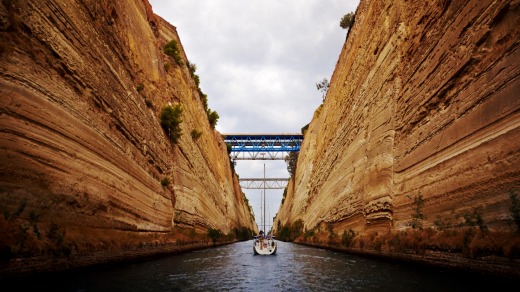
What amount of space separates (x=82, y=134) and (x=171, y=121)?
11398 millimetres

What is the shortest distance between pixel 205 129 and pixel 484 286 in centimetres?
3302

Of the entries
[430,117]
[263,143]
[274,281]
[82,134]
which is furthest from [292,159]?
[274,281]

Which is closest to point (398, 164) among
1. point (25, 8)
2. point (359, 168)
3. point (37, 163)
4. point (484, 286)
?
point (359, 168)

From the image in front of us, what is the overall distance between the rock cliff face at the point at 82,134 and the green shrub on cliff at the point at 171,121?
2.12 feet

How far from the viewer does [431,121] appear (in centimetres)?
1231

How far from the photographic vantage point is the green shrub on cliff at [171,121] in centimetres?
2234

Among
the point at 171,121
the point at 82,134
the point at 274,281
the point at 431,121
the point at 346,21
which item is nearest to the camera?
the point at 274,281

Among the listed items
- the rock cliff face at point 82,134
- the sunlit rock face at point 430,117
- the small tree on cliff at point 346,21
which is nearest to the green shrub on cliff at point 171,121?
the rock cliff face at point 82,134

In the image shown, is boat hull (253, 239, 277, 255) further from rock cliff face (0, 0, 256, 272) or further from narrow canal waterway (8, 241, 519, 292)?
narrow canal waterway (8, 241, 519, 292)

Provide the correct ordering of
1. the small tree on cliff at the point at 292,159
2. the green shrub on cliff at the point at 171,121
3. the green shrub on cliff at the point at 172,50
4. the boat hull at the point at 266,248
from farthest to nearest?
the small tree on cliff at the point at 292,159
the green shrub on cliff at the point at 172,50
the green shrub on cliff at the point at 171,121
the boat hull at the point at 266,248

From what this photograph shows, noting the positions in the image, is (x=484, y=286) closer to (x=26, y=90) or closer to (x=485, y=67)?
(x=485, y=67)

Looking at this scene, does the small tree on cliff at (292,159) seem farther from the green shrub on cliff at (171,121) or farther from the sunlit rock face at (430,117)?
the green shrub on cliff at (171,121)

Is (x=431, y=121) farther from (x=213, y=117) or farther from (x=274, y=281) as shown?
(x=213, y=117)

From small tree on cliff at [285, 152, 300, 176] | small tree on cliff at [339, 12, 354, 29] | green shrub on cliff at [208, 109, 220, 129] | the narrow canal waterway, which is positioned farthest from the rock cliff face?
small tree on cliff at [285, 152, 300, 176]
